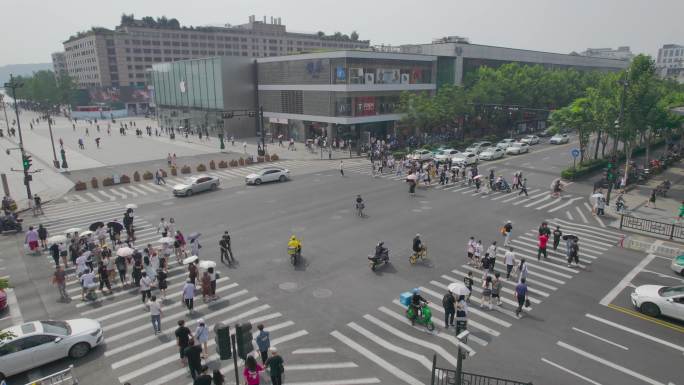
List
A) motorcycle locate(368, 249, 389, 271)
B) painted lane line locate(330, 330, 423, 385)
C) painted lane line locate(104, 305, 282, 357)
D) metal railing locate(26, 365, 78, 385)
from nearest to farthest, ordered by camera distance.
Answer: metal railing locate(26, 365, 78, 385) → painted lane line locate(330, 330, 423, 385) → painted lane line locate(104, 305, 282, 357) → motorcycle locate(368, 249, 389, 271)

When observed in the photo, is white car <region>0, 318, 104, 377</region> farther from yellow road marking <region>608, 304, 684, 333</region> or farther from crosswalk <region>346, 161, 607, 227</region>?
crosswalk <region>346, 161, 607, 227</region>

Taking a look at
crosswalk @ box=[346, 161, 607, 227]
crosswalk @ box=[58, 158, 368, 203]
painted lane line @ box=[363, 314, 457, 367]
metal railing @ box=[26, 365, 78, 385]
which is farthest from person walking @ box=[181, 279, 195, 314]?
crosswalk @ box=[346, 161, 607, 227]

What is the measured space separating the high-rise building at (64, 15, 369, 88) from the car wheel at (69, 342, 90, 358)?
14892cm

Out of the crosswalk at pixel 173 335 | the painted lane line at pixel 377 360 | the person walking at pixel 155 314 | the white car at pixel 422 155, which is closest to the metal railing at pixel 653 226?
the painted lane line at pixel 377 360

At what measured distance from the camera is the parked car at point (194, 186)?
35.4 meters

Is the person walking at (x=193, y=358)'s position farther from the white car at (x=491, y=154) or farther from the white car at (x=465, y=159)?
the white car at (x=491, y=154)

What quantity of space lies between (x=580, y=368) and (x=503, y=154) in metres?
44.2

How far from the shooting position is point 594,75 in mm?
91438

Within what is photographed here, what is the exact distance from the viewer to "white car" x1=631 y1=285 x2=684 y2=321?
626 inches

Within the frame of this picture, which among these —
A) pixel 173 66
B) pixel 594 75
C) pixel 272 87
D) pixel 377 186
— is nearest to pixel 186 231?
pixel 377 186

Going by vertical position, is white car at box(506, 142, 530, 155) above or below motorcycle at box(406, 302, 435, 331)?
above

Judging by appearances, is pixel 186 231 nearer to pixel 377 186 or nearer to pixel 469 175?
pixel 377 186

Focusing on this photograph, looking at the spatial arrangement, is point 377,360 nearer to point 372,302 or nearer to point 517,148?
point 372,302

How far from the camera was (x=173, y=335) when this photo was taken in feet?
50.1
